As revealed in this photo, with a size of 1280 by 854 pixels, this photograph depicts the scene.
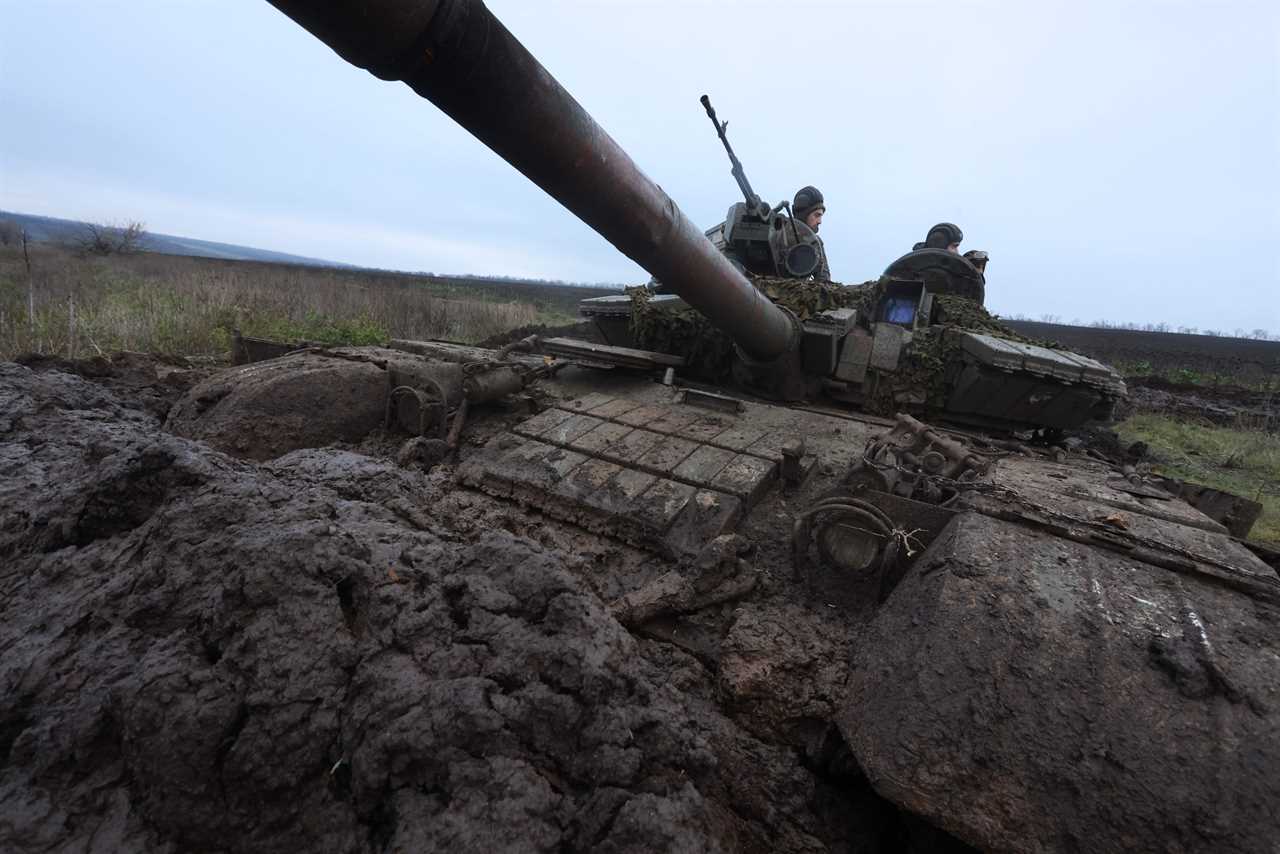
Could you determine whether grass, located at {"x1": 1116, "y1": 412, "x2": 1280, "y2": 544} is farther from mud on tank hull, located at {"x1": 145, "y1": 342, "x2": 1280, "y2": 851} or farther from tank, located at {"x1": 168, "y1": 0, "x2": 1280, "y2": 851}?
mud on tank hull, located at {"x1": 145, "y1": 342, "x2": 1280, "y2": 851}

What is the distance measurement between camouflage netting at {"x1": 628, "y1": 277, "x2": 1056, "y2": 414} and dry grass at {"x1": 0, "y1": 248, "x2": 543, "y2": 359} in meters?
7.59

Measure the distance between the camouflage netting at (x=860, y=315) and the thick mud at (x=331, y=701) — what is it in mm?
2853

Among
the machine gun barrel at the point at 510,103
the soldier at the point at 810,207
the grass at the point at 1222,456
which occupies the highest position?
the soldier at the point at 810,207

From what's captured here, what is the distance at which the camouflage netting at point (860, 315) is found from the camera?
4.18 m

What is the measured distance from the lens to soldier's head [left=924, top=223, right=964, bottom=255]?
270 inches

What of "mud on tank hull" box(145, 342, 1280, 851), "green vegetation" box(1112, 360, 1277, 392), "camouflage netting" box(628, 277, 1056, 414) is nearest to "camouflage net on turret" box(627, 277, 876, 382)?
"camouflage netting" box(628, 277, 1056, 414)

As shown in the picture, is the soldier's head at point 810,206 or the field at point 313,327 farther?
the field at point 313,327

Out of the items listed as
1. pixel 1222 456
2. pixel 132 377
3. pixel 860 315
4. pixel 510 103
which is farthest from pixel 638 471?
pixel 1222 456

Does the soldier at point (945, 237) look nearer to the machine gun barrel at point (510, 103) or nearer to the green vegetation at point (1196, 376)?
the machine gun barrel at point (510, 103)

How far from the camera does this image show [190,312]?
10141mm

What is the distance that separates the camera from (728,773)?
5.69ft

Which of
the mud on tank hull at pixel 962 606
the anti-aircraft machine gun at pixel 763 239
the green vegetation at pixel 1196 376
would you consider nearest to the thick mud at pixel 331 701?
the mud on tank hull at pixel 962 606

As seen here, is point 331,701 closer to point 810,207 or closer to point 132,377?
point 132,377

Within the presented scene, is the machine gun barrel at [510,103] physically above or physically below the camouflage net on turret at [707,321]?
above
